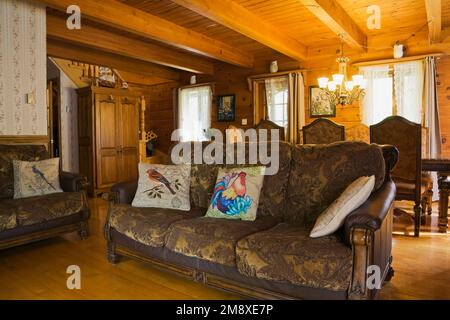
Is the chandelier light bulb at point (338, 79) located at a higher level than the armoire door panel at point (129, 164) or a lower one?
higher

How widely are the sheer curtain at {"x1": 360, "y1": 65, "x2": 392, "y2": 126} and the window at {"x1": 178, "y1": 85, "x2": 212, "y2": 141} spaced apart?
303cm

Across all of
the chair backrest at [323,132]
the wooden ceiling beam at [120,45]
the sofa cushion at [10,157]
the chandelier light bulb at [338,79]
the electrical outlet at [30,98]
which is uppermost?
the wooden ceiling beam at [120,45]

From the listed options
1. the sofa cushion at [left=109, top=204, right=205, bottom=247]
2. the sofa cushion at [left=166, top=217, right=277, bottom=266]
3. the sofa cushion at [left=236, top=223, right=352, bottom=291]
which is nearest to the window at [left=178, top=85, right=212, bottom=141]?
the sofa cushion at [left=109, top=204, right=205, bottom=247]

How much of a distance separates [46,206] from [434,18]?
444 centimetres

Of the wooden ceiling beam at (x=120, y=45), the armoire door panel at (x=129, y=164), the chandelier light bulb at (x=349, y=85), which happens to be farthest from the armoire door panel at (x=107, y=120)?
the chandelier light bulb at (x=349, y=85)

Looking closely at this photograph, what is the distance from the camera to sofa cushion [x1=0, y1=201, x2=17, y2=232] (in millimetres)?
2650

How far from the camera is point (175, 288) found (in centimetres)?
221

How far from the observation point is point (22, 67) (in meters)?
3.67

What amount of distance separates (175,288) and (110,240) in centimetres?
74

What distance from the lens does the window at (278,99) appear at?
6070 millimetres

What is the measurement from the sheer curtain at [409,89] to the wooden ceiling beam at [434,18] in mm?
389

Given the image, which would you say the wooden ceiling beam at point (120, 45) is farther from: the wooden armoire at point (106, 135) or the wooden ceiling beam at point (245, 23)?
the wooden ceiling beam at point (245, 23)

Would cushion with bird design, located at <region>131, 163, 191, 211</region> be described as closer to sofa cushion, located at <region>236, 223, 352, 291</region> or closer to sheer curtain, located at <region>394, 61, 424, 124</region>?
sofa cushion, located at <region>236, 223, 352, 291</region>
